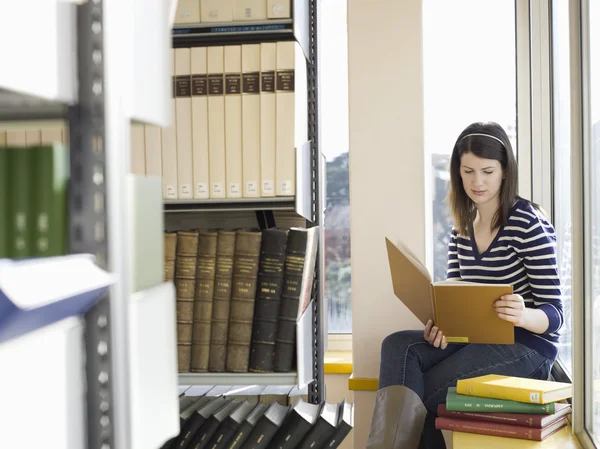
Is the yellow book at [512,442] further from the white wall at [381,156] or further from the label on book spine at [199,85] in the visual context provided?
the label on book spine at [199,85]

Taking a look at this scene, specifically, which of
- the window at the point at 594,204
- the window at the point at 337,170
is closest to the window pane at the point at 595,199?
the window at the point at 594,204

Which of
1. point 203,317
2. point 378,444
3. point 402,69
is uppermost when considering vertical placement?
point 402,69

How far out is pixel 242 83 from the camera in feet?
5.54

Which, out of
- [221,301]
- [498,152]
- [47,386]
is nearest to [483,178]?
[498,152]

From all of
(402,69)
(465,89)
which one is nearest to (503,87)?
(465,89)

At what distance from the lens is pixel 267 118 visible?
167 cm

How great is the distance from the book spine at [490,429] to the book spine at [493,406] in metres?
0.03

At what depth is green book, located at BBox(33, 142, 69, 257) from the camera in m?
0.62

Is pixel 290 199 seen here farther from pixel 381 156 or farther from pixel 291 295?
pixel 381 156

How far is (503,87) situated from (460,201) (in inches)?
25.8

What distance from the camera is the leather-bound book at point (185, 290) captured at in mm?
1681

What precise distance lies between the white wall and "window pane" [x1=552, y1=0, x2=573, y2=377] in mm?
445

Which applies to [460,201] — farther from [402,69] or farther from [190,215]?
[190,215]

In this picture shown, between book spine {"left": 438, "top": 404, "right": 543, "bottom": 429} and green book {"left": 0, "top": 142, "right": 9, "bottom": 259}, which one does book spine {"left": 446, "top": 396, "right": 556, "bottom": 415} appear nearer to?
book spine {"left": 438, "top": 404, "right": 543, "bottom": 429}
